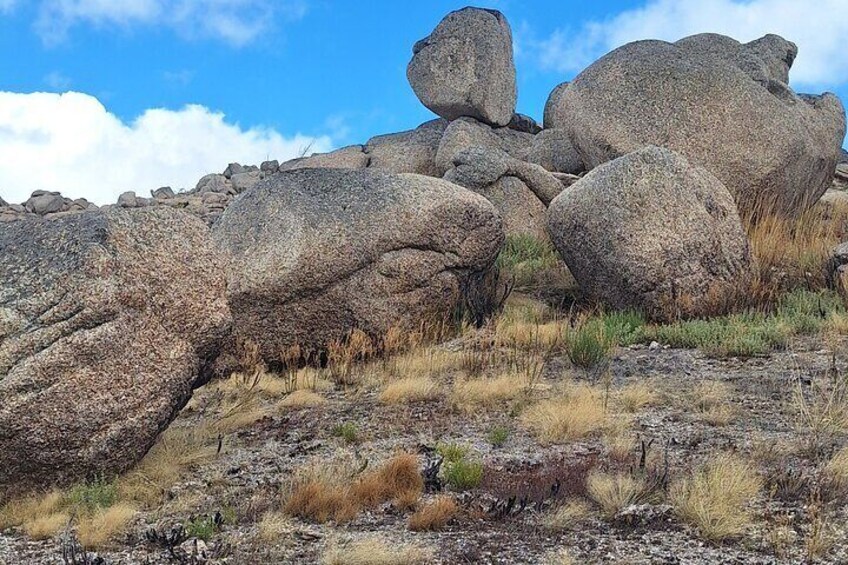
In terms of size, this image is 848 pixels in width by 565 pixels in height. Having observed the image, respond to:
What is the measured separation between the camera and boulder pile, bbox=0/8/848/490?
659 centimetres

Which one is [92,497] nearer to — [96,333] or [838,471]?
[96,333]

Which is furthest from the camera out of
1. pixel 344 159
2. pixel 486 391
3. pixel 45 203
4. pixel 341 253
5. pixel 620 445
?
pixel 45 203

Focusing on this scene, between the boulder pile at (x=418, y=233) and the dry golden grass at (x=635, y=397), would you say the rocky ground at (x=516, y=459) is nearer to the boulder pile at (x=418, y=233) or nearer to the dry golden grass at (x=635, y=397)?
the dry golden grass at (x=635, y=397)

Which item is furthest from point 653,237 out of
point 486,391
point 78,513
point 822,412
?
point 78,513

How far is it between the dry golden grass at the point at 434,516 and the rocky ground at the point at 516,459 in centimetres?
6

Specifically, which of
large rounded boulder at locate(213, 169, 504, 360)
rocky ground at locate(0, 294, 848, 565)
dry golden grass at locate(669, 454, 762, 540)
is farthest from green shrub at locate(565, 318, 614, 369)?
dry golden grass at locate(669, 454, 762, 540)

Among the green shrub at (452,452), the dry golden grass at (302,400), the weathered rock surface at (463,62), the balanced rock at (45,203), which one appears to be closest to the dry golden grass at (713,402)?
the green shrub at (452,452)

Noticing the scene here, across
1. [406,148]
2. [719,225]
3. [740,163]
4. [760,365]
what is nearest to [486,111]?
[406,148]

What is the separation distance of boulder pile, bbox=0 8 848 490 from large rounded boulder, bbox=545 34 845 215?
35mm

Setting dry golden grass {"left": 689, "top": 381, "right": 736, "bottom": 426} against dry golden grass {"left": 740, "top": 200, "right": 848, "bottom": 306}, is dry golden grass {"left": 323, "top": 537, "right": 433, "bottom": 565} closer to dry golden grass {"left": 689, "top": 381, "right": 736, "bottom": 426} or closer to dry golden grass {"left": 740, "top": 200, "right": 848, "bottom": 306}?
dry golden grass {"left": 689, "top": 381, "right": 736, "bottom": 426}

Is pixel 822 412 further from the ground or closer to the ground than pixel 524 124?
closer to the ground

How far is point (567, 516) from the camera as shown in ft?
19.0

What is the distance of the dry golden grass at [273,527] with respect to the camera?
224 inches

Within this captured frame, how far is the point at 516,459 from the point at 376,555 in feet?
7.30
